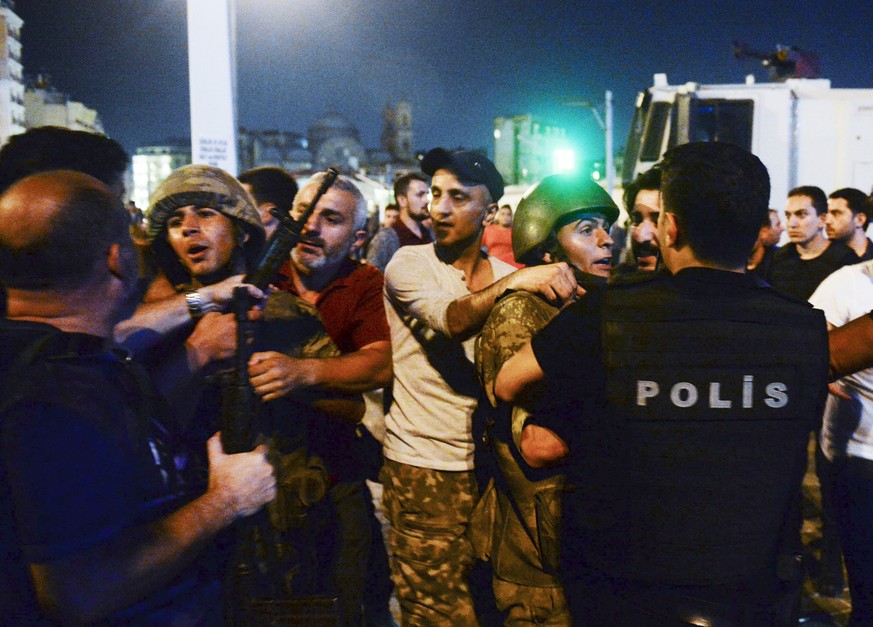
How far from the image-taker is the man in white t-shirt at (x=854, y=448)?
3145 millimetres

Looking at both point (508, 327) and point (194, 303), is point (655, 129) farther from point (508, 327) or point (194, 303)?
point (194, 303)

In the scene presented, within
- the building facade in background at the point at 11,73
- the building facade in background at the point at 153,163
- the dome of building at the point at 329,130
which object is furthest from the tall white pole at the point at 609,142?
the dome of building at the point at 329,130

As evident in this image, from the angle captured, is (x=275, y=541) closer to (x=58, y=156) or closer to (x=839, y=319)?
(x=58, y=156)

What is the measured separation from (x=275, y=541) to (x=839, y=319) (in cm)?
266

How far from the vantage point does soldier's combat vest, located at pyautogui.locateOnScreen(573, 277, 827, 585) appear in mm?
1995

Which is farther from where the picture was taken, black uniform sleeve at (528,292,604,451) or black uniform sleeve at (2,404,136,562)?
black uniform sleeve at (528,292,604,451)

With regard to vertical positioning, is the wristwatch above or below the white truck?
below

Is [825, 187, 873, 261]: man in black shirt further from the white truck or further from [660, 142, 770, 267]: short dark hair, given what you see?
[660, 142, 770, 267]: short dark hair

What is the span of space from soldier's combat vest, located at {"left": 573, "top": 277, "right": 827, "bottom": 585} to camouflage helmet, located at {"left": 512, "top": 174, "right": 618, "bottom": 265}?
986 millimetres

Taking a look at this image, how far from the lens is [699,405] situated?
1991 mm

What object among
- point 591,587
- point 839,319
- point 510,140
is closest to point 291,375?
point 591,587

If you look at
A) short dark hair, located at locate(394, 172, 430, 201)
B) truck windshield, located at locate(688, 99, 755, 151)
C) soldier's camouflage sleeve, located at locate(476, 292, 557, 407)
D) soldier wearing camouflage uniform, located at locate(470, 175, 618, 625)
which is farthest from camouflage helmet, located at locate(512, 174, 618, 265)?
truck windshield, located at locate(688, 99, 755, 151)

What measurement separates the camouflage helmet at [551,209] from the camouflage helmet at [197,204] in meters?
1.13

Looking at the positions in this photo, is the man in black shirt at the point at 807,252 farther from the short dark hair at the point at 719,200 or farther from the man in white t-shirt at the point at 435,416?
the short dark hair at the point at 719,200
